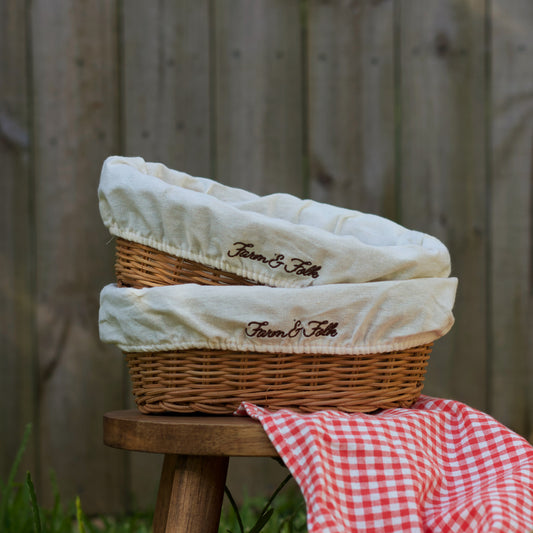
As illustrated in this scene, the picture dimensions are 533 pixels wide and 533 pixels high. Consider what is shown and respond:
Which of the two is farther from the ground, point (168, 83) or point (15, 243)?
point (168, 83)

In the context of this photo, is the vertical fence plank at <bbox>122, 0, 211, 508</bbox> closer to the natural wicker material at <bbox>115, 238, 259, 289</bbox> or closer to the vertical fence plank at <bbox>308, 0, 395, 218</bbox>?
the vertical fence plank at <bbox>308, 0, 395, 218</bbox>

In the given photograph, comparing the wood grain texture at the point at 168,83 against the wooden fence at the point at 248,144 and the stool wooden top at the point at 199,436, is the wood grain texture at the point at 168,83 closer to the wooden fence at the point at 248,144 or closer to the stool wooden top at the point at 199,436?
A: the wooden fence at the point at 248,144

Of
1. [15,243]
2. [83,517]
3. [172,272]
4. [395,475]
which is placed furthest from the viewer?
[15,243]

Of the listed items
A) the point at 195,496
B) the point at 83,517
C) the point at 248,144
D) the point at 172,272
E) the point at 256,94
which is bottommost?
the point at 83,517

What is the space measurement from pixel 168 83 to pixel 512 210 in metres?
0.76

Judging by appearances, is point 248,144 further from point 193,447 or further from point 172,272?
point 193,447

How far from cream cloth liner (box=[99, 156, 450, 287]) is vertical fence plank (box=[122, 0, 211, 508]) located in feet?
2.16

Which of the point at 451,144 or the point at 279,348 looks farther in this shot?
the point at 451,144

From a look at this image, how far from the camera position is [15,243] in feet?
4.69

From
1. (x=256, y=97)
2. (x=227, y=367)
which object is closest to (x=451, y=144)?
(x=256, y=97)

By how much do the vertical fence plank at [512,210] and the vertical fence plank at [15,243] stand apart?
0.96 m

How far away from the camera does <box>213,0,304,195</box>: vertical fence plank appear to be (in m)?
1.47

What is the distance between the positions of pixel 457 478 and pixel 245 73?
0.98m

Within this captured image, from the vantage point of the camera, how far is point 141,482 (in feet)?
4.74
